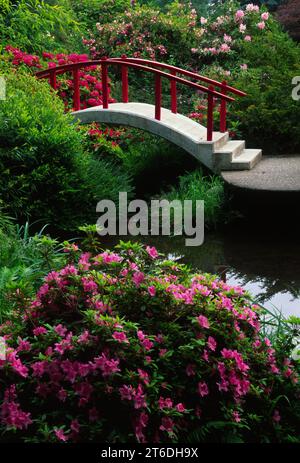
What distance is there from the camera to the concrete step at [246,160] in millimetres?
9227

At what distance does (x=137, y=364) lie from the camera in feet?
11.6

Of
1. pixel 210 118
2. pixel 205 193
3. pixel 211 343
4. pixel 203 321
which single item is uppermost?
pixel 210 118

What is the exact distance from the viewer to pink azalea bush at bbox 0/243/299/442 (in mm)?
3395

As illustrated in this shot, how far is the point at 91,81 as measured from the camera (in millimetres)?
12594

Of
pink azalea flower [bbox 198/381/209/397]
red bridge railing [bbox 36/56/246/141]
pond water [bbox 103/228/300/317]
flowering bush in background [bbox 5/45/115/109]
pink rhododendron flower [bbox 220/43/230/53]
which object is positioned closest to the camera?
pink azalea flower [bbox 198/381/209/397]

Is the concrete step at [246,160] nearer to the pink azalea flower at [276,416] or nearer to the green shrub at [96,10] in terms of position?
the pink azalea flower at [276,416]

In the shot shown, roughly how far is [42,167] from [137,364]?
4768mm

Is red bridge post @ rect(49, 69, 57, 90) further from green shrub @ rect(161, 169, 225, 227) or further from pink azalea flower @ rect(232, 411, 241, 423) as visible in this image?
pink azalea flower @ rect(232, 411, 241, 423)

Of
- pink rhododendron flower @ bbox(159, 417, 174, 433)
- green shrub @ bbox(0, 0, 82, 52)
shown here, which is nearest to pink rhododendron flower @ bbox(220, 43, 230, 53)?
green shrub @ bbox(0, 0, 82, 52)

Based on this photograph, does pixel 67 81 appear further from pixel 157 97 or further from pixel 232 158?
pixel 232 158

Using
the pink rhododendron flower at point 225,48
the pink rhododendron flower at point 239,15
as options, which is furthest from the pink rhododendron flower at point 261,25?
the pink rhododendron flower at point 225,48

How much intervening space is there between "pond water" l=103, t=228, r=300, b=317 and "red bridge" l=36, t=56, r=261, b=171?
138 centimetres

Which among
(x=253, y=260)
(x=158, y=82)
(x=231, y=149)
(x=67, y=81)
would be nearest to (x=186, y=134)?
(x=231, y=149)
